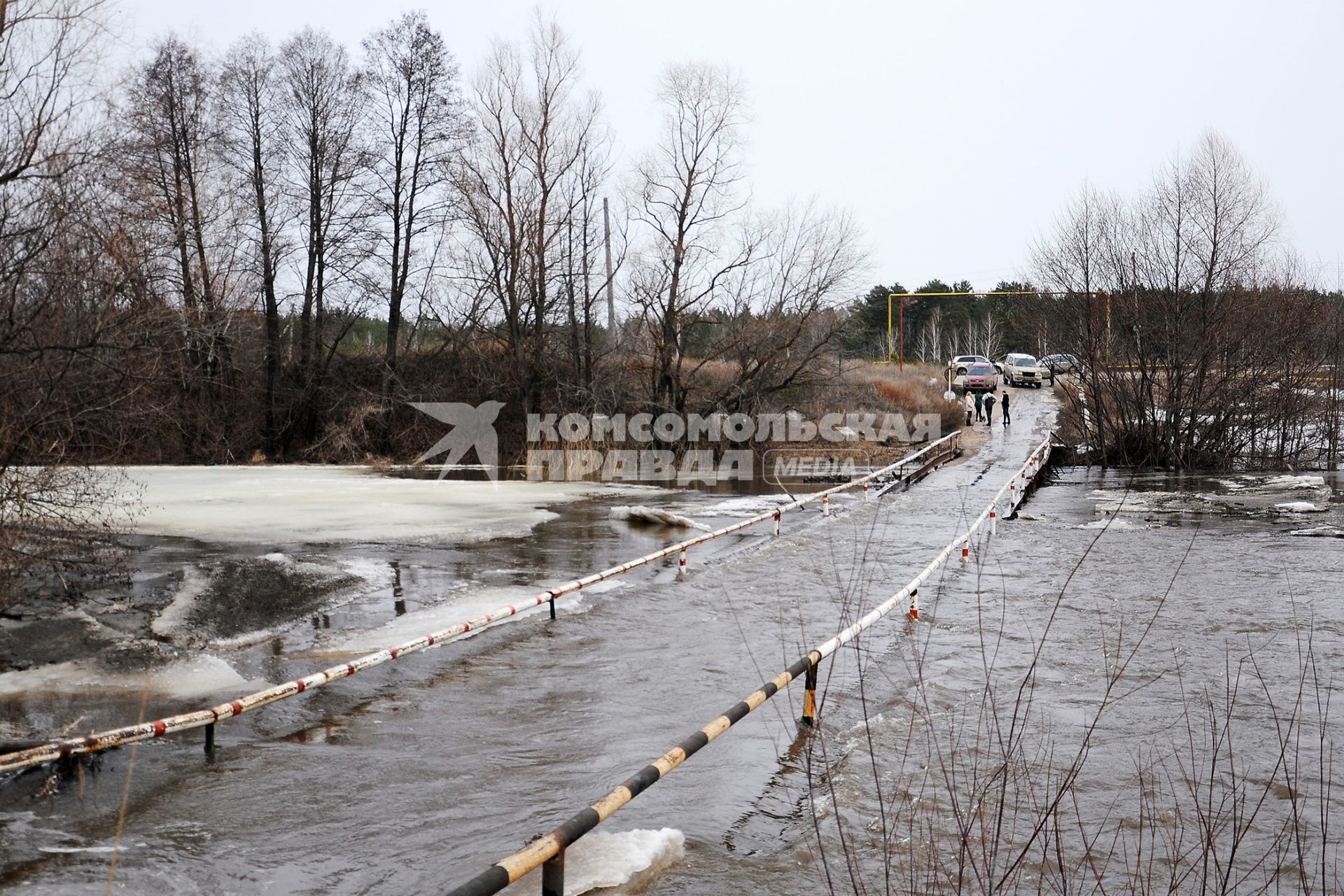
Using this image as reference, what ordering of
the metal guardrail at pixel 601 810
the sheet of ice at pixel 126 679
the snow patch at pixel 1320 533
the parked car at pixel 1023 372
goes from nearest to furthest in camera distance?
the metal guardrail at pixel 601 810
the sheet of ice at pixel 126 679
the snow patch at pixel 1320 533
the parked car at pixel 1023 372

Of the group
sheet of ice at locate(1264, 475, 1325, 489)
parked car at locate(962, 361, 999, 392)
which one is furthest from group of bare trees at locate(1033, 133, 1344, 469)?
parked car at locate(962, 361, 999, 392)

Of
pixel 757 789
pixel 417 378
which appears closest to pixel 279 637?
pixel 757 789

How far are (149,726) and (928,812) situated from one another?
4.49 metres

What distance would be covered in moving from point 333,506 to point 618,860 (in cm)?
1496

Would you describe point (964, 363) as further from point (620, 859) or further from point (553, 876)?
point (553, 876)

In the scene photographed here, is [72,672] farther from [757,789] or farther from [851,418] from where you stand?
[851,418]

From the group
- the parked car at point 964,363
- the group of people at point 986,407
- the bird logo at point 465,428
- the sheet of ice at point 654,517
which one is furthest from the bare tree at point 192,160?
the parked car at point 964,363

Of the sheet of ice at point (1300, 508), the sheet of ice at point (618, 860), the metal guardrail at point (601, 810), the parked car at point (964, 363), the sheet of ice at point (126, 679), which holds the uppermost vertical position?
the parked car at point (964, 363)

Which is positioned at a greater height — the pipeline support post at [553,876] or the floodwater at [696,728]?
the pipeline support post at [553,876]

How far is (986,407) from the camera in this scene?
3872 cm

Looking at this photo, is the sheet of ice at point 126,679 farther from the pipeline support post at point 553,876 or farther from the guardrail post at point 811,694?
the pipeline support post at point 553,876

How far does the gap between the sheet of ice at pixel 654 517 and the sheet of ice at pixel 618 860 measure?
11293mm

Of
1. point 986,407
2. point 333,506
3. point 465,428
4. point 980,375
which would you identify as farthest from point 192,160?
point 980,375

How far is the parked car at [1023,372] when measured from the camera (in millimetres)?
52406
